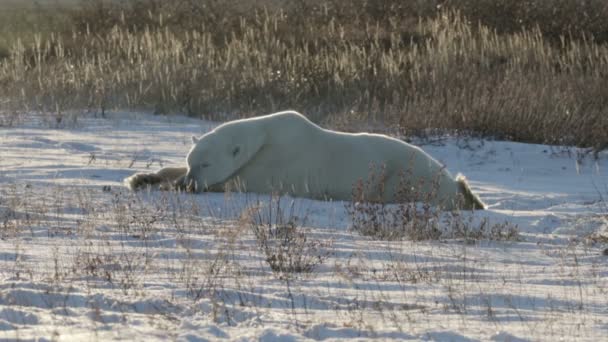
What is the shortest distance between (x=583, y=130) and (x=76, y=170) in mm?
5485

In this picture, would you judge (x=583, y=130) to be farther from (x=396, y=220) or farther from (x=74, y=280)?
(x=74, y=280)

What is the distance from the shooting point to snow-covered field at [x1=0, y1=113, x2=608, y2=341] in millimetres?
3738

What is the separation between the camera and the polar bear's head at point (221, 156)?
26.0ft

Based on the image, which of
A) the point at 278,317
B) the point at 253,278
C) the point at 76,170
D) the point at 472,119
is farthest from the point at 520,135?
the point at 278,317

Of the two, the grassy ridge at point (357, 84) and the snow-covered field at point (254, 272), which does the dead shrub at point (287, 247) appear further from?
the grassy ridge at point (357, 84)

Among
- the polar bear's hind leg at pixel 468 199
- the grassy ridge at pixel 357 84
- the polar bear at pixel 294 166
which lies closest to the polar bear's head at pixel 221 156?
the polar bear at pixel 294 166

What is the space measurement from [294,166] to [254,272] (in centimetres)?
315

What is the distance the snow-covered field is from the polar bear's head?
0.17 meters

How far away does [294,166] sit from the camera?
8008mm

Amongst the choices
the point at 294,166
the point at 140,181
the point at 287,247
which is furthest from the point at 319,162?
the point at 287,247

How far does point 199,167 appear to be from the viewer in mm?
7945

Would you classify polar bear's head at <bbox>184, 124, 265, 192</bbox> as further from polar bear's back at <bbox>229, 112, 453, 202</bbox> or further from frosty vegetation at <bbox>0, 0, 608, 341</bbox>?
frosty vegetation at <bbox>0, 0, 608, 341</bbox>

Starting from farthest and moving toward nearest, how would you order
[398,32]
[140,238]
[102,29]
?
[102,29] → [398,32] → [140,238]

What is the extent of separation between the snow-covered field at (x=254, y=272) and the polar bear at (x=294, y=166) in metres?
0.22
